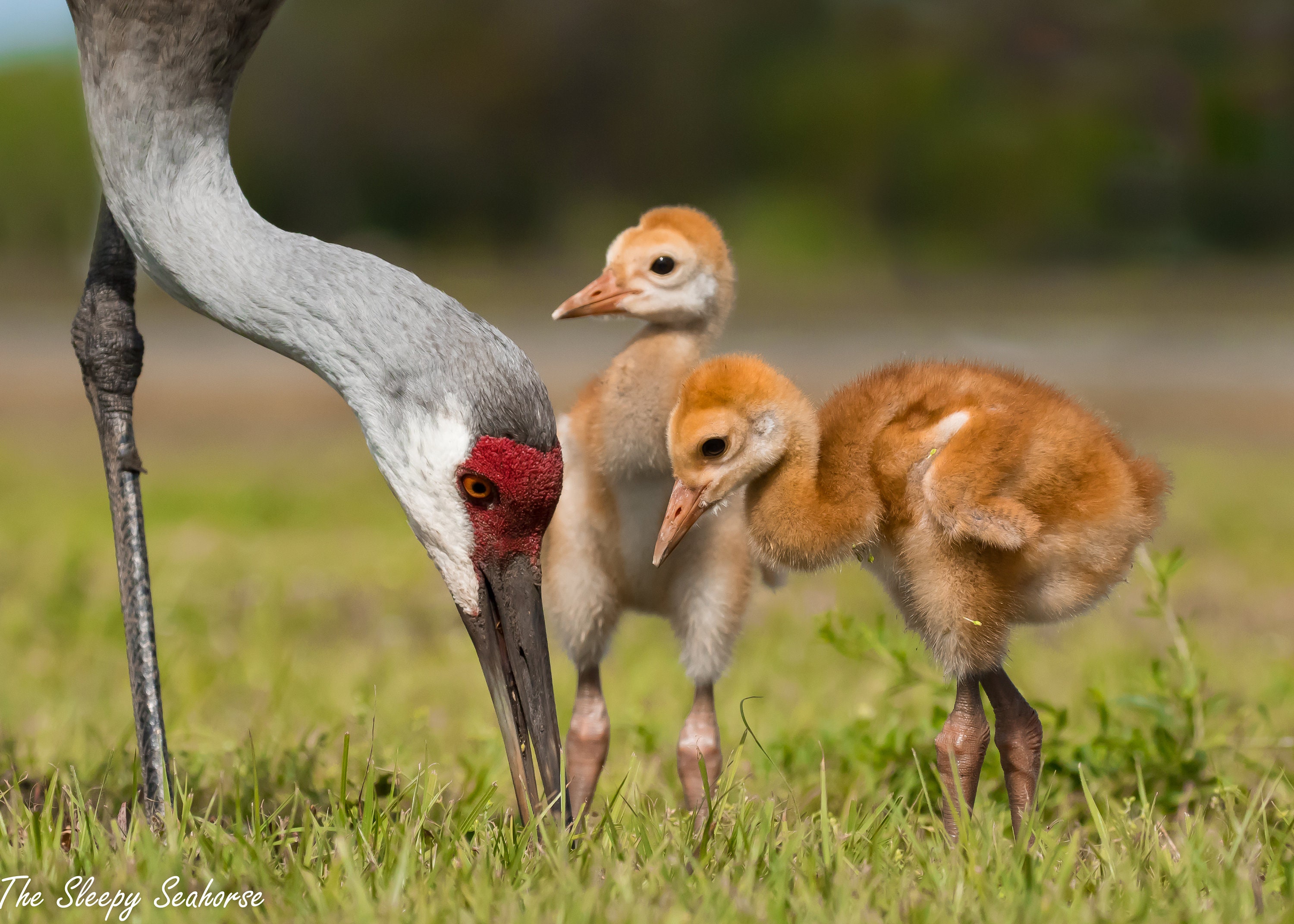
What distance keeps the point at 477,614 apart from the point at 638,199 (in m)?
20.2

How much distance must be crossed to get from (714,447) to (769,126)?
19411mm

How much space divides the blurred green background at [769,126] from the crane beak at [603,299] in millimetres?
16587

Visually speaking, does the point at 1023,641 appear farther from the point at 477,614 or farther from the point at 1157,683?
the point at 477,614

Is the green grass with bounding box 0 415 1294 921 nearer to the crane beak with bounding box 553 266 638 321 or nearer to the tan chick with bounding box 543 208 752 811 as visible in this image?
the tan chick with bounding box 543 208 752 811

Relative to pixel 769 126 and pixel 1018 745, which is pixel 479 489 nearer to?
pixel 1018 745

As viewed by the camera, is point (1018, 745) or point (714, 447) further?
point (1018, 745)

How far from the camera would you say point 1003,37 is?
20.0 metres

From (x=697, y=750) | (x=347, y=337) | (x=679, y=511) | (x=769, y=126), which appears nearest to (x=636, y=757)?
(x=697, y=750)

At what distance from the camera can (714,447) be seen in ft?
9.78

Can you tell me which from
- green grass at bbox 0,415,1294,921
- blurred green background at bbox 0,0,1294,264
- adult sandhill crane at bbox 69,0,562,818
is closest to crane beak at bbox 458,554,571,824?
adult sandhill crane at bbox 69,0,562,818

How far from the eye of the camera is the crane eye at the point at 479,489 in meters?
2.79

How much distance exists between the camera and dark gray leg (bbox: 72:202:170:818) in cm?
311

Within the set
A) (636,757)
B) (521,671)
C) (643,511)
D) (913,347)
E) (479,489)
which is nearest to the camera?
(479,489)

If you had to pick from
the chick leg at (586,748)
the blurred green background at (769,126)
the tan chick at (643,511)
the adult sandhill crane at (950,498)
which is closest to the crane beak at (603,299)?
the tan chick at (643,511)
